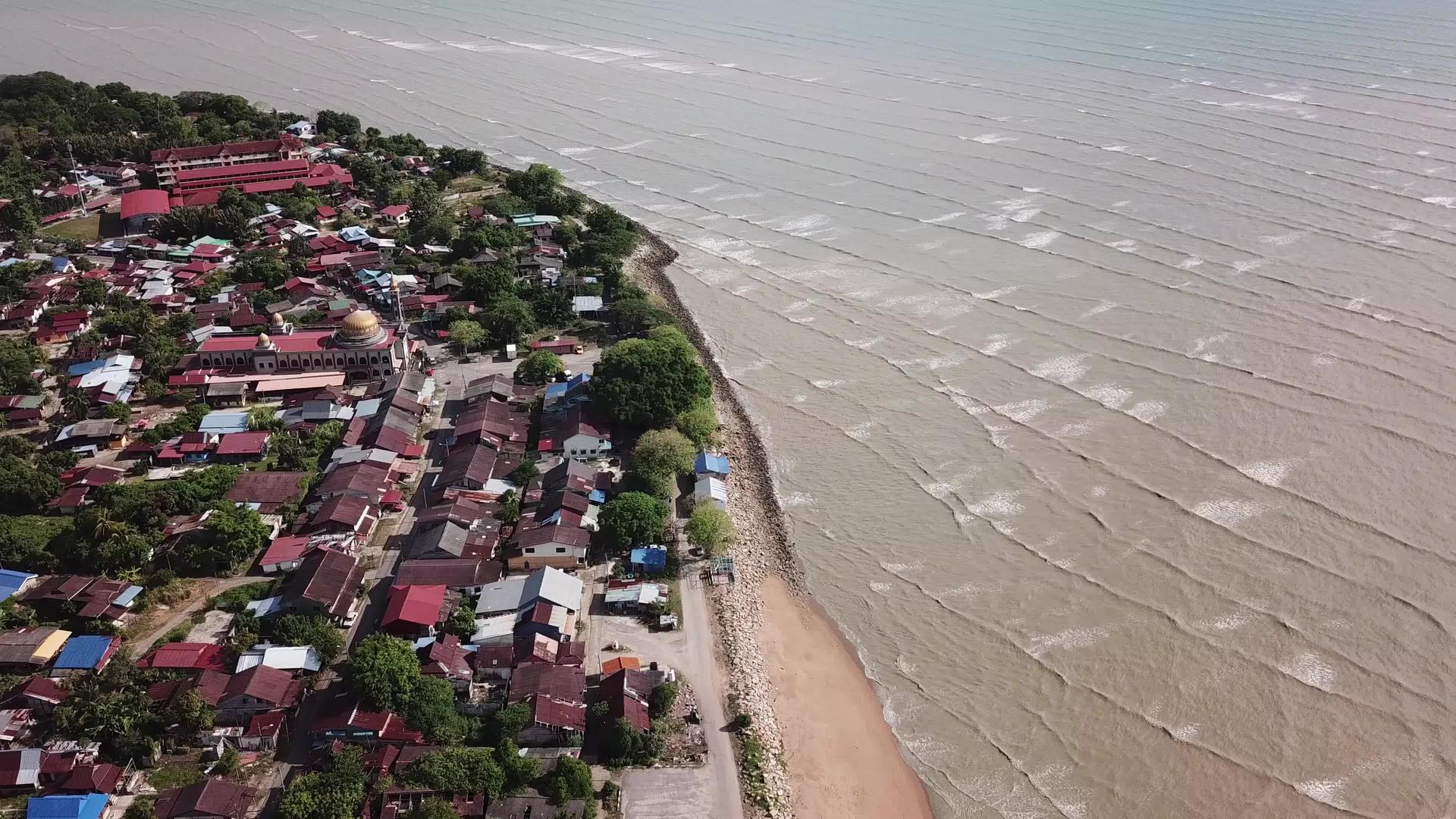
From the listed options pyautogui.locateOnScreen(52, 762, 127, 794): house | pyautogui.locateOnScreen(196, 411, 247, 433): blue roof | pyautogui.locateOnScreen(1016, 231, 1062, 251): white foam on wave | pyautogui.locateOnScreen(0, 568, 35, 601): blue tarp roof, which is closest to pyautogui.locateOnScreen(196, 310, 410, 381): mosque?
pyautogui.locateOnScreen(196, 411, 247, 433): blue roof

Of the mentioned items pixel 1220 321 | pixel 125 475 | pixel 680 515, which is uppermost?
pixel 1220 321

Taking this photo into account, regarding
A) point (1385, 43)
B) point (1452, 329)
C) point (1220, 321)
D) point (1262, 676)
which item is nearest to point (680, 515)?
point (1262, 676)

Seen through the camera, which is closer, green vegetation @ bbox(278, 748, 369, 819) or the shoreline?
green vegetation @ bbox(278, 748, 369, 819)

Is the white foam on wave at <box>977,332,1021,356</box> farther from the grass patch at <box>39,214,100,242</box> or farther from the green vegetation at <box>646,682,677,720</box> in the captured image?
the grass patch at <box>39,214,100,242</box>

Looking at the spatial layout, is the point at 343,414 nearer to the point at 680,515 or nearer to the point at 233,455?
the point at 233,455

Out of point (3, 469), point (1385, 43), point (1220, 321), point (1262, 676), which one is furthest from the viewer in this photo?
point (1385, 43)

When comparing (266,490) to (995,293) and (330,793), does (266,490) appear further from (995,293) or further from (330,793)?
(995,293)
